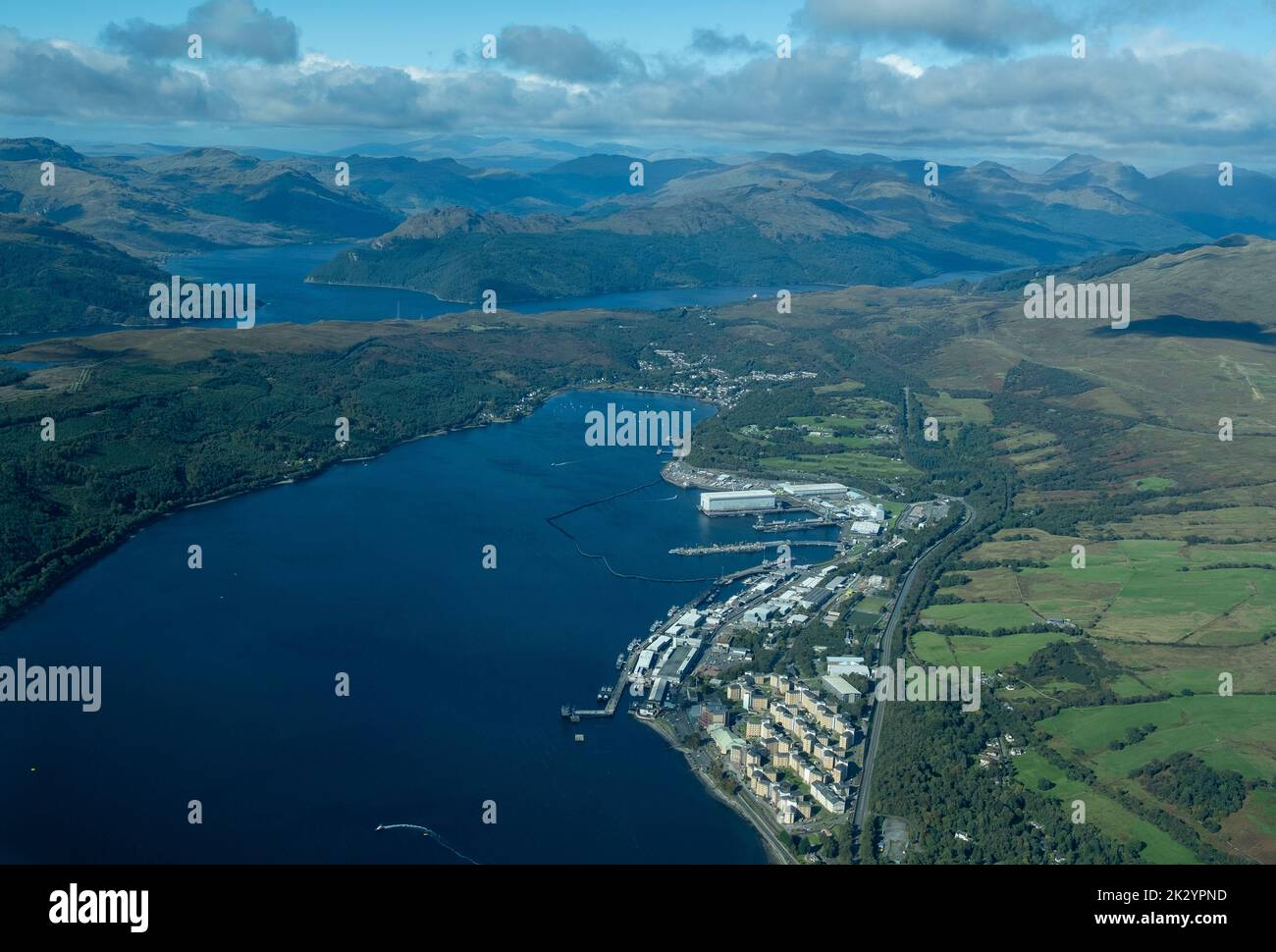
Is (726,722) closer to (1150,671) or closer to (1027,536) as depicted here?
(1150,671)

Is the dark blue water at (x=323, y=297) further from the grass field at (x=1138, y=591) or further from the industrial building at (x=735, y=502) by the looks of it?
the grass field at (x=1138, y=591)

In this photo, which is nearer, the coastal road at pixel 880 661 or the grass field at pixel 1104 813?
the grass field at pixel 1104 813

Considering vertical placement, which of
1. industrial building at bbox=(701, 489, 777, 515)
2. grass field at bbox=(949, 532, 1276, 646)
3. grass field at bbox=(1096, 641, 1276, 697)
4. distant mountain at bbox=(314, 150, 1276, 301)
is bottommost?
grass field at bbox=(1096, 641, 1276, 697)

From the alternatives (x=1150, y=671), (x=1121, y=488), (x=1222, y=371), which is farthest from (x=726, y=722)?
(x=1222, y=371)

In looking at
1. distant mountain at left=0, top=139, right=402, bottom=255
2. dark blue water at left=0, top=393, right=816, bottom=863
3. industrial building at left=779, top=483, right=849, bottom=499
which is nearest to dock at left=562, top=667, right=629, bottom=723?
dark blue water at left=0, top=393, right=816, bottom=863

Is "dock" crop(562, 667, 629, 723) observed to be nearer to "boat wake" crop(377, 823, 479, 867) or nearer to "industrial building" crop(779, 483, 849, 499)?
"boat wake" crop(377, 823, 479, 867)

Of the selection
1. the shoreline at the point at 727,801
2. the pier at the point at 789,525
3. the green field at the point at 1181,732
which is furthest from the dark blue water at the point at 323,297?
the green field at the point at 1181,732
